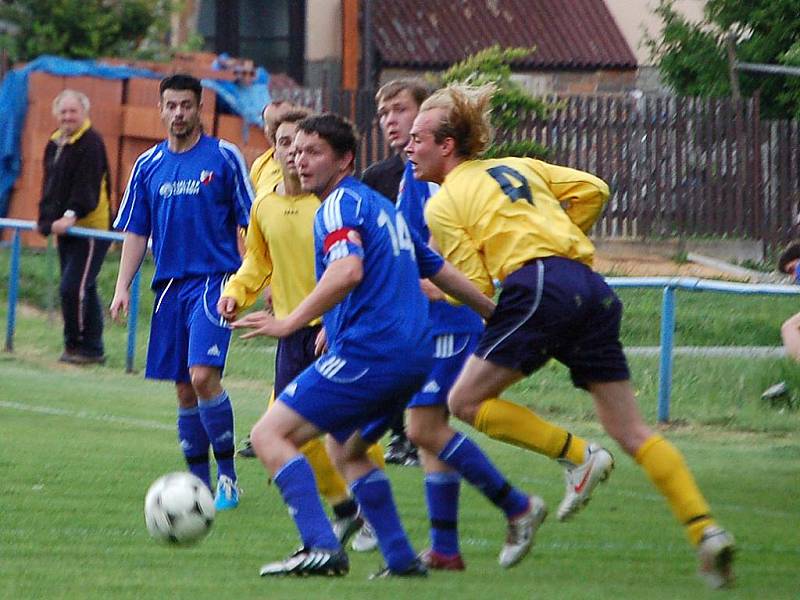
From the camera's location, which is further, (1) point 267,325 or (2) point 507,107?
(2) point 507,107

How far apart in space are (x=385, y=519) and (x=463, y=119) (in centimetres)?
159

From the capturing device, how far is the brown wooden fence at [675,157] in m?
21.7

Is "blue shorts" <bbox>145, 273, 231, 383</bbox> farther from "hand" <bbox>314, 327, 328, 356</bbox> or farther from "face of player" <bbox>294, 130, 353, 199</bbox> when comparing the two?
"face of player" <bbox>294, 130, 353, 199</bbox>

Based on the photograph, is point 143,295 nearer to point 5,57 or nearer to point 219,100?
point 219,100

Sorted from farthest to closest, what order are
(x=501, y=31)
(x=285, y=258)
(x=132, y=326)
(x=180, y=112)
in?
(x=501, y=31) < (x=132, y=326) < (x=180, y=112) < (x=285, y=258)

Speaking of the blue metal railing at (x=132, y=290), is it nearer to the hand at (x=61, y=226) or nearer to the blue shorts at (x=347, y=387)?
the hand at (x=61, y=226)

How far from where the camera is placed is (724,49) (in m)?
23.2

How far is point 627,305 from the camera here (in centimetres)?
1363

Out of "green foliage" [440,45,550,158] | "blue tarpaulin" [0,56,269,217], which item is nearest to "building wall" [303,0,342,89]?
"blue tarpaulin" [0,56,269,217]

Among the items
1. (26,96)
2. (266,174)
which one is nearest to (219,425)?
(266,174)

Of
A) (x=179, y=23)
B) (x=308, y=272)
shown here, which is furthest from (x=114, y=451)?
(x=179, y=23)

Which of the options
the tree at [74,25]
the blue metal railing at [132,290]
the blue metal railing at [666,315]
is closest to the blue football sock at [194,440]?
the blue metal railing at [666,315]

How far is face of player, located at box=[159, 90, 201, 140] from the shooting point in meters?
8.40

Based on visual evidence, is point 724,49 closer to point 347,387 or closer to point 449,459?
point 449,459
